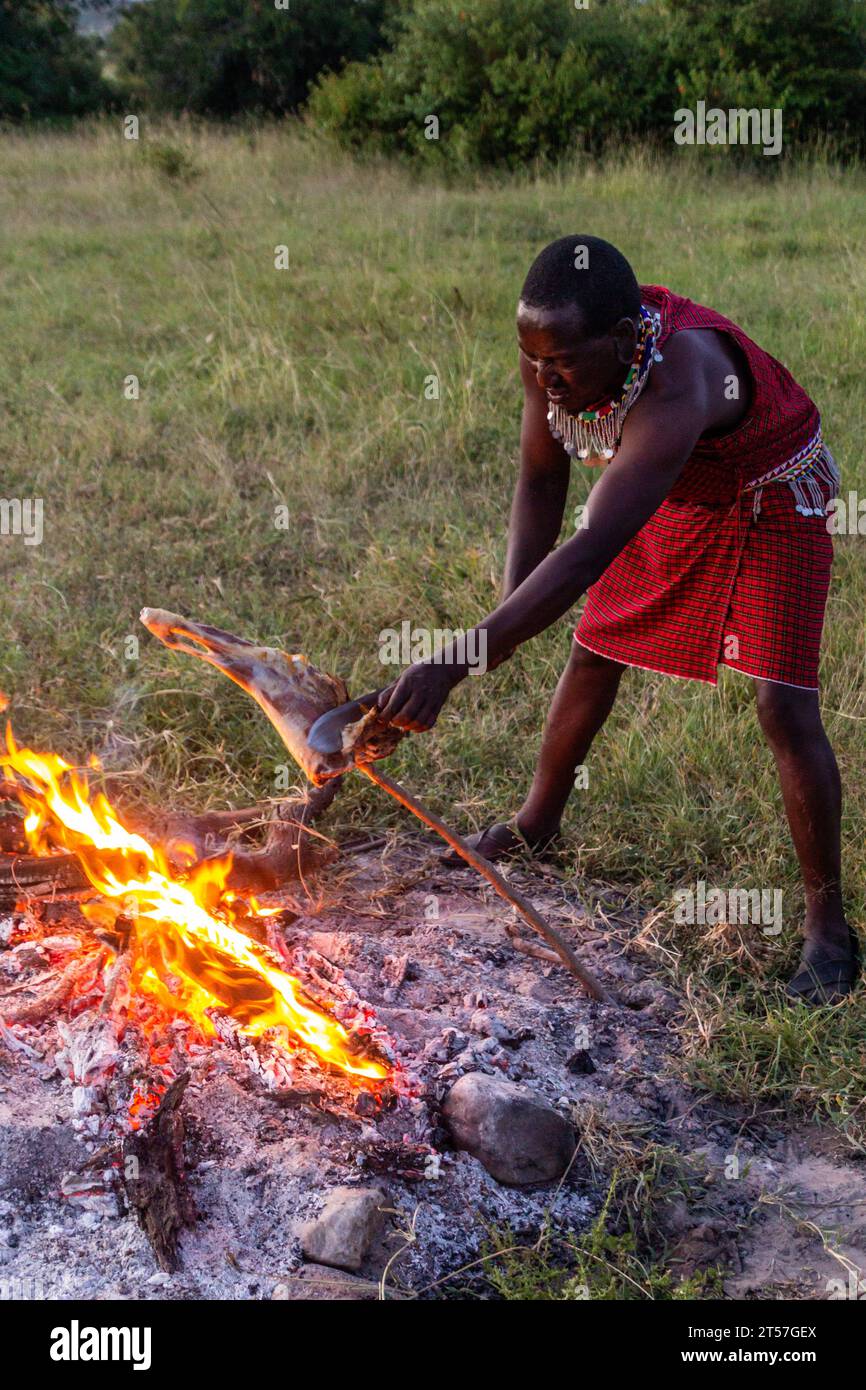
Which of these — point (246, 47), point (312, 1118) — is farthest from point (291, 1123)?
point (246, 47)

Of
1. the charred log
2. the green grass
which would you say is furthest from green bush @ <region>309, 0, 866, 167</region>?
the charred log

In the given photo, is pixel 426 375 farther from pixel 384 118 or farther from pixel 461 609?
pixel 384 118

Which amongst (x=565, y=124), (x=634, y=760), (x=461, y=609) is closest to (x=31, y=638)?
(x=461, y=609)

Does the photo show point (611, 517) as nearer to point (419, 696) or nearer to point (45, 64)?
point (419, 696)

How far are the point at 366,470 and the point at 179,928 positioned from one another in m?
3.09

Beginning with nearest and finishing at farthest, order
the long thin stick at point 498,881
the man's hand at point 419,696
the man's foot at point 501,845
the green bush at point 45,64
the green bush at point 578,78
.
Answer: the man's hand at point 419,696, the long thin stick at point 498,881, the man's foot at point 501,845, the green bush at point 578,78, the green bush at point 45,64

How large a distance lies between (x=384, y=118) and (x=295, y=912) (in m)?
9.97

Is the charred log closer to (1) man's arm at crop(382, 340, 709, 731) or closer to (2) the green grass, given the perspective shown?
(1) man's arm at crop(382, 340, 709, 731)

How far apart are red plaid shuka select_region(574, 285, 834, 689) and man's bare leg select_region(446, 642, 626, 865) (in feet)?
0.81

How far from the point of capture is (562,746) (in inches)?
130

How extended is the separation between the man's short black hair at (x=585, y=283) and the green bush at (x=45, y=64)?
15675mm

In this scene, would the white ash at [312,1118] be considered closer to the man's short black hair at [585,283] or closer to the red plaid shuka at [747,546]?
the red plaid shuka at [747,546]

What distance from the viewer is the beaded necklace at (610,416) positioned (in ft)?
8.19

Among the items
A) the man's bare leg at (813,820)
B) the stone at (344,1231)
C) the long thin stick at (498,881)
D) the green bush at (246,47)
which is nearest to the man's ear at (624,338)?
the man's bare leg at (813,820)
